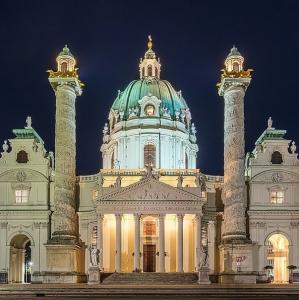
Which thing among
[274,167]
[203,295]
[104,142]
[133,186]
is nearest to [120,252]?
[133,186]

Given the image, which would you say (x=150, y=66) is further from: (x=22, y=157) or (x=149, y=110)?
(x=22, y=157)

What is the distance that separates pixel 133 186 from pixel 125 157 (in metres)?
17.2

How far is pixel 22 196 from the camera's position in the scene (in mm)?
81438

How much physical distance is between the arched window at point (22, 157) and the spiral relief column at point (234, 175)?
22.1 m

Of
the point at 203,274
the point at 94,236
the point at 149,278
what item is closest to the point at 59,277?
the point at 149,278

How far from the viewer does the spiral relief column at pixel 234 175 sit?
73812 mm

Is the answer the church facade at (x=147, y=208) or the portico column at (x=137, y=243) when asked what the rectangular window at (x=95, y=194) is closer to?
the church facade at (x=147, y=208)

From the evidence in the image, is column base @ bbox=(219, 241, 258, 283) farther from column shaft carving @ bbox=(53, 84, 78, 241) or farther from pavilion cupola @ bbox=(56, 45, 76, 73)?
pavilion cupola @ bbox=(56, 45, 76, 73)

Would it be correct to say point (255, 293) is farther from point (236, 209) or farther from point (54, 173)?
point (54, 173)

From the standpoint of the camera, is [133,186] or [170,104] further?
[170,104]

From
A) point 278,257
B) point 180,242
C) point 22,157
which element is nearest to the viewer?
point 180,242

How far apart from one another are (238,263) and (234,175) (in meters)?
8.69

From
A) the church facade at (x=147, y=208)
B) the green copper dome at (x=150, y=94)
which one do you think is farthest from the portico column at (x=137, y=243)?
the green copper dome at (x=150, y=94)

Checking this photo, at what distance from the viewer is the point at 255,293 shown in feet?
154
